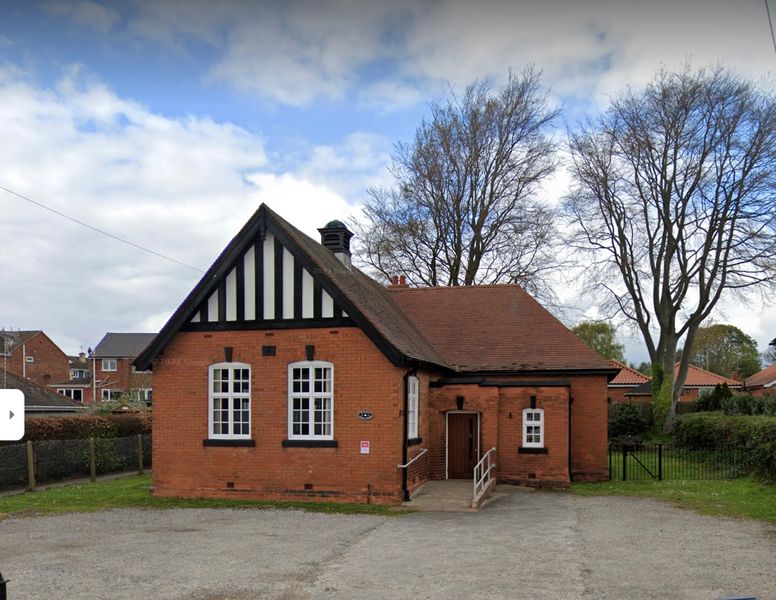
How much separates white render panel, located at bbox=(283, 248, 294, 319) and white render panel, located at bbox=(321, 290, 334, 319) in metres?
0.79

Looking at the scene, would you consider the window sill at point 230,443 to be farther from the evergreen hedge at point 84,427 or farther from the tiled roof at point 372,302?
the evergreen hedge at point 84,427

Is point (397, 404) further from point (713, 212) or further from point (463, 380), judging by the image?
point (713, 212)

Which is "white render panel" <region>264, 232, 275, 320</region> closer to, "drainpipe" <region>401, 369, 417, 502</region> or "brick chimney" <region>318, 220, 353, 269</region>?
"drainpipe" <region>401, 369, 417, 502</region>

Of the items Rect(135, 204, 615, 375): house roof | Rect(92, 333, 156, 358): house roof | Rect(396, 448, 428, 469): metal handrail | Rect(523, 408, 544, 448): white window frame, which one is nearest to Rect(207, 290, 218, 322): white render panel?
Rect(135, 204, 615, 375): house roof

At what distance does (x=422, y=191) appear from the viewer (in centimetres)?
3797

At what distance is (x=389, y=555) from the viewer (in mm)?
12227

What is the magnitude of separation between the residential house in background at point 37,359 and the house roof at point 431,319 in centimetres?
5113

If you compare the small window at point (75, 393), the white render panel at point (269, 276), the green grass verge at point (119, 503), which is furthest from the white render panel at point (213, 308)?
the small window at point (75, 393)

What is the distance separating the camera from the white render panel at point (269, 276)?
19297mm

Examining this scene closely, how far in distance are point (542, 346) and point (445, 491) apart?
21.7 feet

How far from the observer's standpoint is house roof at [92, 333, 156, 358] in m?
75.1

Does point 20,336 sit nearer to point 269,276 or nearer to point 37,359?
point 37,359

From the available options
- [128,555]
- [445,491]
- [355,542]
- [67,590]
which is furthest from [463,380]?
[67,590]

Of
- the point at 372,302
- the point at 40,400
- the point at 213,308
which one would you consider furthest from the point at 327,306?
the point at 40,400
